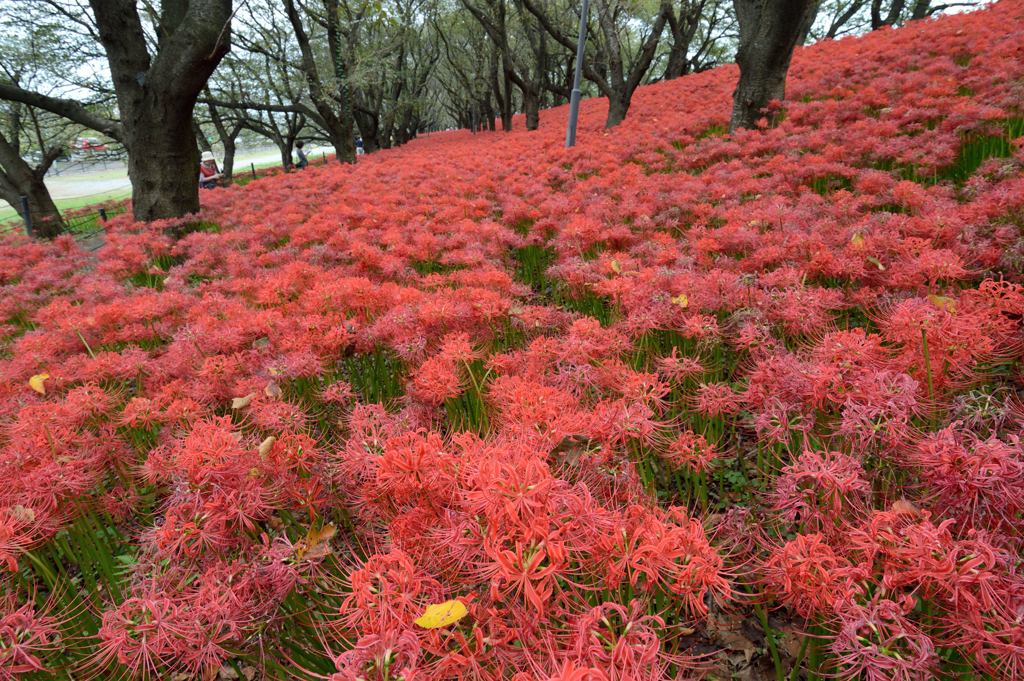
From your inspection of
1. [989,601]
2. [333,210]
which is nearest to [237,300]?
[333,210]

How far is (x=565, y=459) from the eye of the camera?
170 centimetres

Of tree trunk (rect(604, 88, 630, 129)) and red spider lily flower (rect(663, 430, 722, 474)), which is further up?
tree trunk (rect(604, 88, 630, 129))

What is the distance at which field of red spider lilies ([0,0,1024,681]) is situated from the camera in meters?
1.03

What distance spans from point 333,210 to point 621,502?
6418 mm

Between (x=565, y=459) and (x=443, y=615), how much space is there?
0.92 m

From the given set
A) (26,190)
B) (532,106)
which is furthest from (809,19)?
(26,190)

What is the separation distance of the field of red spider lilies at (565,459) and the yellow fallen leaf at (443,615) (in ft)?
0.04

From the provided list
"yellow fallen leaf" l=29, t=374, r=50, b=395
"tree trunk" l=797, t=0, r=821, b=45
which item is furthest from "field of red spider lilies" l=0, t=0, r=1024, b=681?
"tree trunk" l=797, t=0, r=821, b=45

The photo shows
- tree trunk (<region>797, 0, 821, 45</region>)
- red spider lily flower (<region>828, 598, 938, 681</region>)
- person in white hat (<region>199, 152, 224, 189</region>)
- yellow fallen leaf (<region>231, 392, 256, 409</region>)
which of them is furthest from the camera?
person in white hat (<region>199, 152, 224, 189</region>)

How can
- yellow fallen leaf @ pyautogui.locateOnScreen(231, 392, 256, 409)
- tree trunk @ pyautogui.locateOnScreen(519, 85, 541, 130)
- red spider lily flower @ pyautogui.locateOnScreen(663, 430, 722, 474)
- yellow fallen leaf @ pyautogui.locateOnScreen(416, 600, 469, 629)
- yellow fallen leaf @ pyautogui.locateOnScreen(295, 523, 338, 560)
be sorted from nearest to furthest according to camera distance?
yellow fallen leaf @ pyautogui.locateOnScreen(416, 600, 469, 629)
yellow fallen leaf @ pyautogui.locateOnScreen(295, 523, 338, 560)
red spider lily flower @ pyautogui.locateOnScreen(663, 430, 722, 474)
yellow fallen leaf @ pyautogui.locateOnScreen(231, 392, 256, 409)
tree trunk @ pyautogui.locateOnScreen(519, 85, 541, 130)

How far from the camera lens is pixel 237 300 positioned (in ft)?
11.9

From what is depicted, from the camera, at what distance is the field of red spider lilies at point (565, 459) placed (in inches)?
40.7

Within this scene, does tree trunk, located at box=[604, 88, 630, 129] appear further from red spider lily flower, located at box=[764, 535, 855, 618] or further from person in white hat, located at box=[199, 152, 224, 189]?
red spider lily flower, located at box=[764, 535, 855, 618]

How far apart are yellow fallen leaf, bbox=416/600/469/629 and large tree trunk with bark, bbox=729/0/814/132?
967 cm
